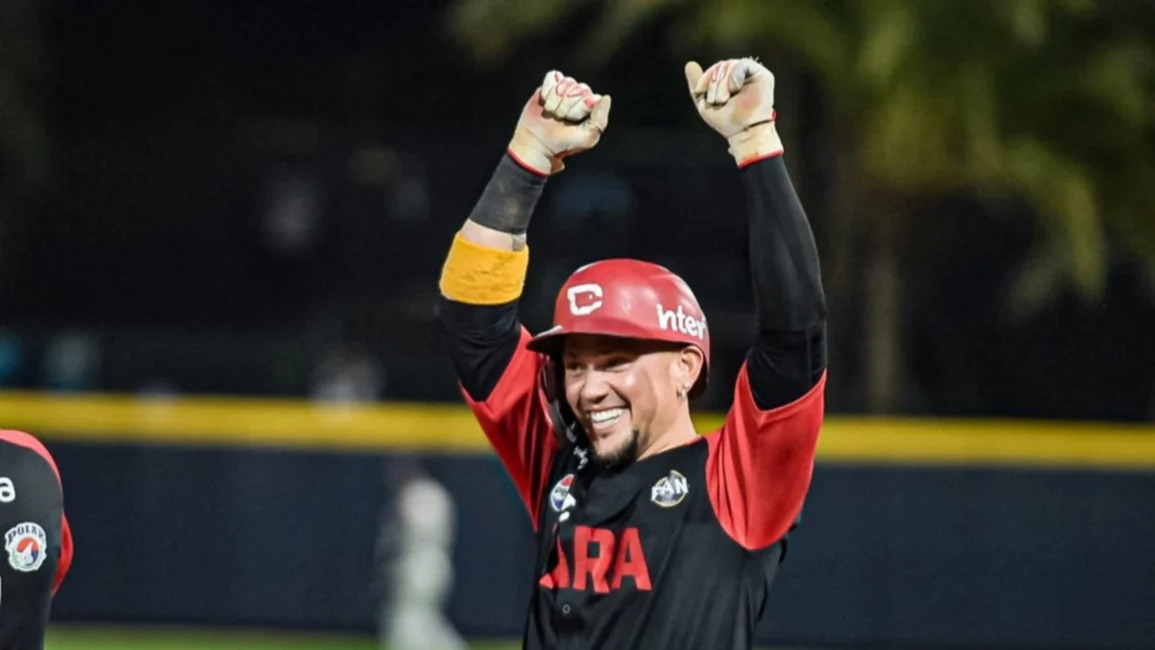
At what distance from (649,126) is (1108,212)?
4.43 meters

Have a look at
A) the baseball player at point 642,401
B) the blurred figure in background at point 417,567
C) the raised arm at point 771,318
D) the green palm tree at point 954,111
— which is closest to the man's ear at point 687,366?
the baseball player at point 642,401

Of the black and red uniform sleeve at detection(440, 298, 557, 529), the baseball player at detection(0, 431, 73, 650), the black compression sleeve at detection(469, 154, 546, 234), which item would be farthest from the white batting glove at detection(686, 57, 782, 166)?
the baseball player at detection(0, 431, 73, 650)

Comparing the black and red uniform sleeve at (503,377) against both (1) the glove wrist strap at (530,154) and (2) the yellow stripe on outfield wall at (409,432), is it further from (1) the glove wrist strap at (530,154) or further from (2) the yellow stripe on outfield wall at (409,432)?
(2) the yellow stripe on outfield wall at (409,432)

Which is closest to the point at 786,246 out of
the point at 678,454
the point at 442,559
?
the point at 678,454

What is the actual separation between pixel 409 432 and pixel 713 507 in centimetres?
875

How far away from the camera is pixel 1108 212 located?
16469mm

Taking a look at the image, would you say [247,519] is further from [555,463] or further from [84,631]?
[555,463]

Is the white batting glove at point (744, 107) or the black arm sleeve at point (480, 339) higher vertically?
the white batting glove at point (744, 107)

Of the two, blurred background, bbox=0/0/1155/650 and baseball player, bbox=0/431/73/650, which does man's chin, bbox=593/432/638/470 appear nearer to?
baseball player, bbox=0/431/73/650

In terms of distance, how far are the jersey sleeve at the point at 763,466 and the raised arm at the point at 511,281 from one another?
1.97ft

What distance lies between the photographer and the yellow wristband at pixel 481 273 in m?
4.67

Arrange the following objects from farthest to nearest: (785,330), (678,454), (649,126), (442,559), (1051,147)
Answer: (649,126) < (1051,147) < (442,559) < (678,454) < (785,330)

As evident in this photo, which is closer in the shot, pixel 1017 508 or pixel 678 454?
A: pixel 678 454

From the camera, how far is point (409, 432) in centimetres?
1296
